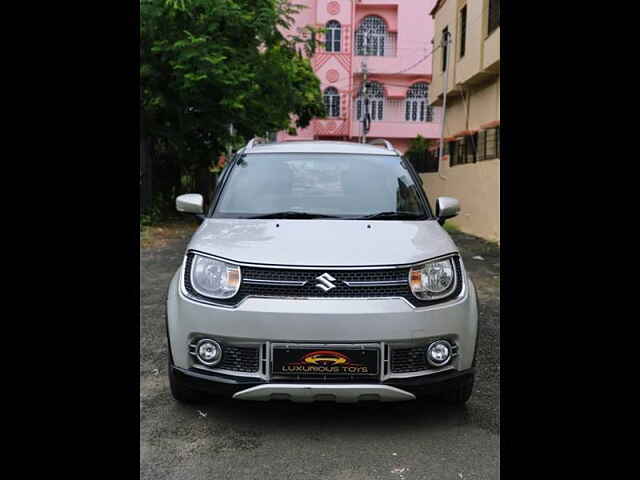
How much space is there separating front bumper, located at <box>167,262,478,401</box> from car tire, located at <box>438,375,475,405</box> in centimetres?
6

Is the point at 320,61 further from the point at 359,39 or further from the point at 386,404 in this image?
the point at 386,404

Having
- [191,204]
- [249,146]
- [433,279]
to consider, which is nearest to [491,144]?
[249,146]

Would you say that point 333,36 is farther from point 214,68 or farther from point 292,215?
point 292,215

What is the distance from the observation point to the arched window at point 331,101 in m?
31.7

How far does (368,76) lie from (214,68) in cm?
2095

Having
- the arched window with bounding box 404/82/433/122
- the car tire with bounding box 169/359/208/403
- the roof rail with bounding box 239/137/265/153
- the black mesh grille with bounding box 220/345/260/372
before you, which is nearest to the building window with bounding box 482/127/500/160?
the roof rail with bounding box 239/137/265/153

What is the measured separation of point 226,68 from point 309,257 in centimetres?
916

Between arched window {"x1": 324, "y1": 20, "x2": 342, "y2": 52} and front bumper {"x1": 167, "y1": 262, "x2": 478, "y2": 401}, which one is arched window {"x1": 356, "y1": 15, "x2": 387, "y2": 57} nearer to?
arched window {"x1": 324, "y1": 20, "x2": 342, "y2": 52}

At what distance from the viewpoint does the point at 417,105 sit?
1230 inches

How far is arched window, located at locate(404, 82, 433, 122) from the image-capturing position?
30.8m

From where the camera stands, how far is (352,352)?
9.01 ft

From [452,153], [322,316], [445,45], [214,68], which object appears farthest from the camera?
[452,153]

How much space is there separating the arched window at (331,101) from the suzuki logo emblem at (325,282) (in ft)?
98.1
